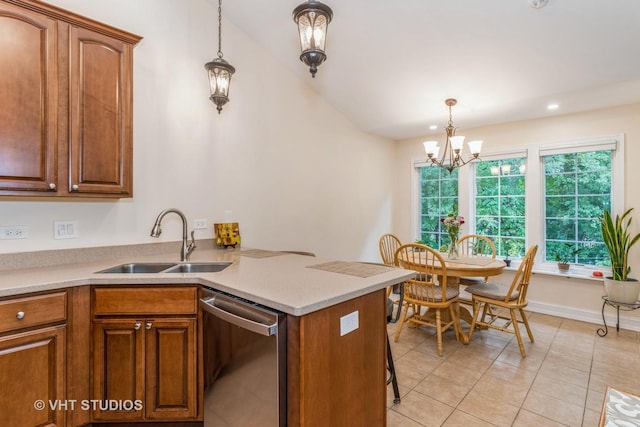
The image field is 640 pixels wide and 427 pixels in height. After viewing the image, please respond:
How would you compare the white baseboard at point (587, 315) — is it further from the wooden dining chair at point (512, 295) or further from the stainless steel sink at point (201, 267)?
the stainless steel sink at point (201, 267)

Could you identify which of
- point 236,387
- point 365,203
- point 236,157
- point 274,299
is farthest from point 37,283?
point 365,203

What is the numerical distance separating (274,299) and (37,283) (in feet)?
4.00

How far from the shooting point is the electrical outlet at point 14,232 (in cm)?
189

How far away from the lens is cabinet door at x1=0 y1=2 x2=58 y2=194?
5.41ft

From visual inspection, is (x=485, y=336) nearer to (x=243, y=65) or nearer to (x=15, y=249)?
(x=243, y=65)

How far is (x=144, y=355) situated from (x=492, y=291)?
9.27 feet

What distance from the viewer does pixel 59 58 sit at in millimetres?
1791

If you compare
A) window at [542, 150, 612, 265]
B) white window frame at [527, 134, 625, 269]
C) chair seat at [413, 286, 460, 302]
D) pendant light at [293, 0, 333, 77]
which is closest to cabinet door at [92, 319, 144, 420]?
pendant light at [293, 0, 333, 77]

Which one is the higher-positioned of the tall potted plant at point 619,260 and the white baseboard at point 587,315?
the tall potted plant at point 619,260

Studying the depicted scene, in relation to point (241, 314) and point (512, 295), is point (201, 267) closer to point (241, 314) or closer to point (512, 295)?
point (241, 314)

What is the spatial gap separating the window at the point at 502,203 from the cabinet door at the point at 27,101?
14.8ft

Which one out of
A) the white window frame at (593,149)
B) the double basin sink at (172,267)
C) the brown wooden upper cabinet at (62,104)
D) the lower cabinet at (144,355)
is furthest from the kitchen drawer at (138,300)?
the white window frame at (593,149)

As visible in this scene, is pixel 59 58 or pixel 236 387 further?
pixel 59 58

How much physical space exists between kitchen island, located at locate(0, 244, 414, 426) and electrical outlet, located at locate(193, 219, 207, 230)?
2.81 feet
